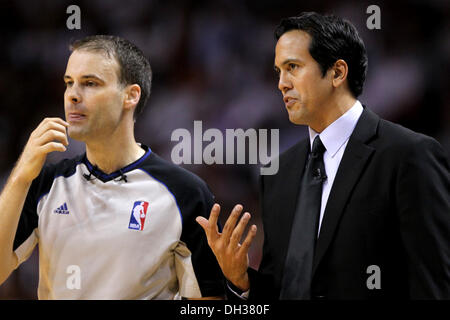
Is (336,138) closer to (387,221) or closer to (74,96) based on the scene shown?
(387,221)

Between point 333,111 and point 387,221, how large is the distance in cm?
51

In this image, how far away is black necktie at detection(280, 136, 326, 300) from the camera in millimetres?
1903

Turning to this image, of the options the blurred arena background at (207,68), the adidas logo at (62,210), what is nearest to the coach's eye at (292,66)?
the adidas logo at (62,210)

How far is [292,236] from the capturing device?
1.99 m

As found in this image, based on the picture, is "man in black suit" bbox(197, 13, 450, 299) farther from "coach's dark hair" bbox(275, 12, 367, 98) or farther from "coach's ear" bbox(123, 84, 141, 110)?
"coach's ear" bbox(123, 84, 141, 110)

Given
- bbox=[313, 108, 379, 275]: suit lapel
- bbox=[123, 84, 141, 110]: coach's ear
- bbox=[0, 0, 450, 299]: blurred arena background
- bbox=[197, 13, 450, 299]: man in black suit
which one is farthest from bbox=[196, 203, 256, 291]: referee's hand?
bbox=[0, 0, 450, 299]: blurred arena background

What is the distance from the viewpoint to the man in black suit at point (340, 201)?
→ 5.74ft

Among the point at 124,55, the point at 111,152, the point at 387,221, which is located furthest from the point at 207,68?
the point at 387,221

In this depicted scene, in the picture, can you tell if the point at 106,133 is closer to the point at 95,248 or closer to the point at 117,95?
the point at 117,95

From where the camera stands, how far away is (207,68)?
3.54 m

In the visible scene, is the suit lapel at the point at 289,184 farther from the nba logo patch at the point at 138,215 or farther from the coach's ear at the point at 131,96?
the coach's ear at the point at 131,96

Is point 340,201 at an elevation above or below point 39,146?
below

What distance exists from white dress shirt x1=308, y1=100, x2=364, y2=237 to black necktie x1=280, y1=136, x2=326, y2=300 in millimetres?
20
